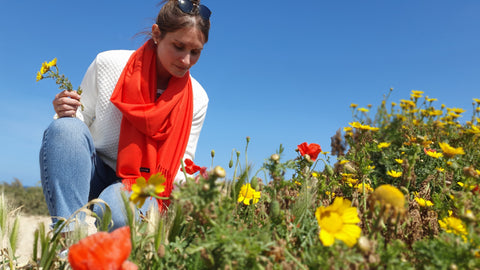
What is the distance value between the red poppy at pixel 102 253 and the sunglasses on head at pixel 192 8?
1.86 metres

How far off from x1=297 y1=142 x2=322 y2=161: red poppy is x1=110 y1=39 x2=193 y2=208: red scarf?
108 centimetres

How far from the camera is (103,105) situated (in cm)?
253

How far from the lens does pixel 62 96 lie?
2129 millimetres

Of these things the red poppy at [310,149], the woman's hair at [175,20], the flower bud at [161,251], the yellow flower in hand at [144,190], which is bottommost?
the flower bud at [161,251]

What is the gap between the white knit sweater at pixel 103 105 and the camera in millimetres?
2533

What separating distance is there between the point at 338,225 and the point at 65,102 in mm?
1803

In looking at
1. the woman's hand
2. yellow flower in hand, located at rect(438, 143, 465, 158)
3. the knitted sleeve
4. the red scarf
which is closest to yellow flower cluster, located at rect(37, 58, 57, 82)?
the woman's hand

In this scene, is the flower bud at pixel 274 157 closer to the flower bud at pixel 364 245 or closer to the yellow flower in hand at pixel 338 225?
the yellow flower in hand at pixel 338 225

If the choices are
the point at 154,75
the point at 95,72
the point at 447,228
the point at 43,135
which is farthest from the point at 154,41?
the point at 447,228

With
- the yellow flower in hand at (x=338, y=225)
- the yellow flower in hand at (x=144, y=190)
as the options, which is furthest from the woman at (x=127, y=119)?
the yellow flower in hand at (x=338, y=225)

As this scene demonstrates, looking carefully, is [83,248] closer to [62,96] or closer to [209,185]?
[209,185]

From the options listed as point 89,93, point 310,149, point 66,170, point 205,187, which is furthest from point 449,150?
point 89,93

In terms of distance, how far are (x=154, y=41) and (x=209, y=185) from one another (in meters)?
2.09

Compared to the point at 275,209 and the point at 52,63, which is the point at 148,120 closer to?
the point at 52,63
